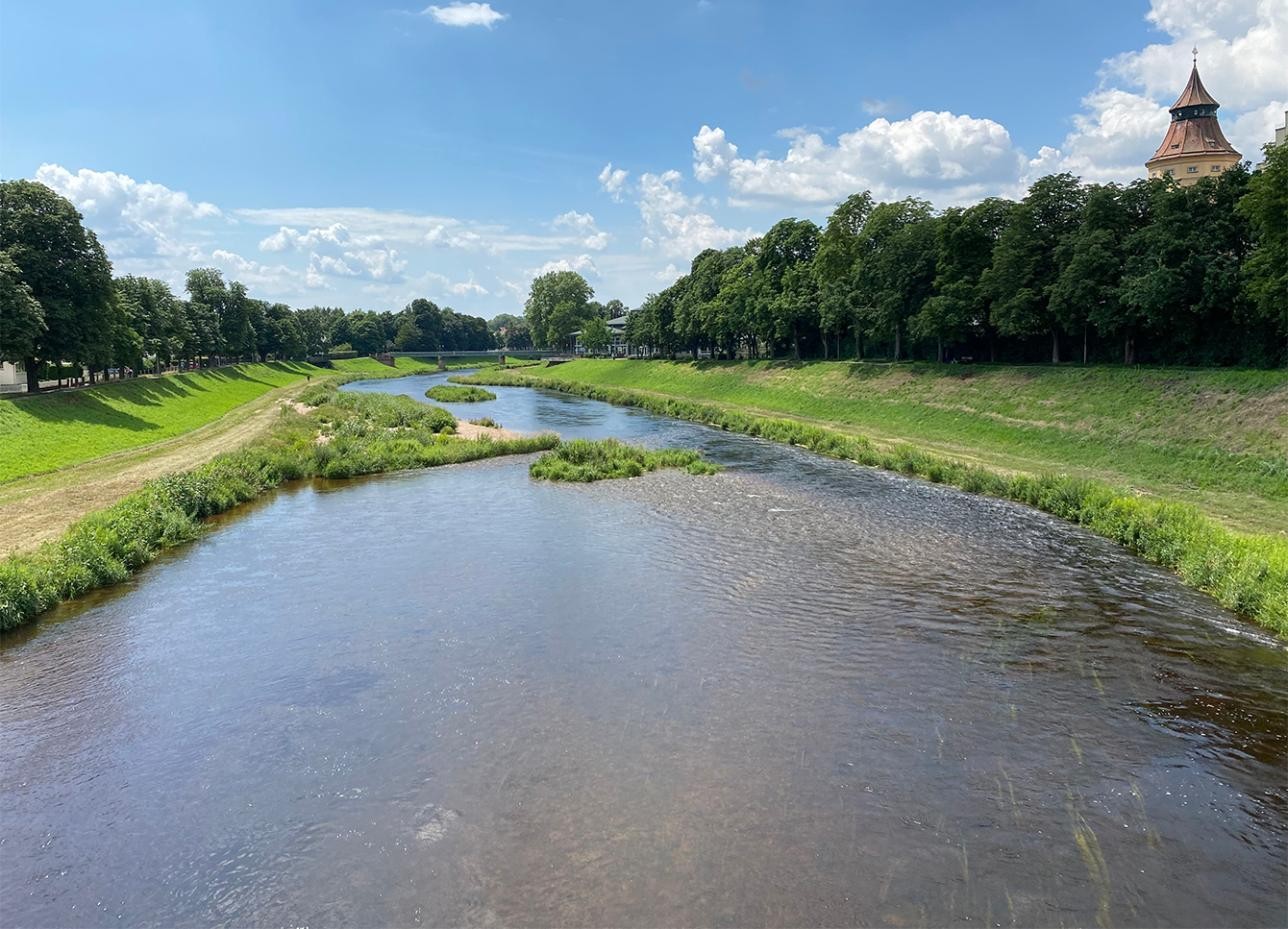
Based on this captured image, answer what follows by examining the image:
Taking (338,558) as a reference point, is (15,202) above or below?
above

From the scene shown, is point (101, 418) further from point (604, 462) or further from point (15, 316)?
point (604, 462)

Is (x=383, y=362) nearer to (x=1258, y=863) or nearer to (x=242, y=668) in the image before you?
(x=242, y=668)

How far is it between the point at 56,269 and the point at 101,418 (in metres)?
11.5

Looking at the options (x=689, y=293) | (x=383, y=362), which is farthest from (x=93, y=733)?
(x=383, y=362)

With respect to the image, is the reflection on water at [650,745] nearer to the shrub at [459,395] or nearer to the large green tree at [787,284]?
the large green tree at [787,284]

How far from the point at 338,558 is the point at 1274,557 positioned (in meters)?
26.7

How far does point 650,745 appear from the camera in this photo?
13.3m

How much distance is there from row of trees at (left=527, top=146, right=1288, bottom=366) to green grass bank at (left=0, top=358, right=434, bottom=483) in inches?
2122

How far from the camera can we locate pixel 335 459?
4038 centimetres

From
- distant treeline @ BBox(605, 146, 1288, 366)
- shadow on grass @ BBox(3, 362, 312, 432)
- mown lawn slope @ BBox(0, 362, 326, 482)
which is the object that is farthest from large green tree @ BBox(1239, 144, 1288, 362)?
shadow on grass @ BBox(3, 362, 312, 432)

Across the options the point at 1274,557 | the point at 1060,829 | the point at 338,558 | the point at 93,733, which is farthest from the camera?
the point at 338,558

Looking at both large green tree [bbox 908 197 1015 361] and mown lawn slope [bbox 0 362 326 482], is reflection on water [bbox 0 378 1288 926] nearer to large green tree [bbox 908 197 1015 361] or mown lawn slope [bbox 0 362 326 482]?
mown lawn slope [bbox 0 362 326 482]

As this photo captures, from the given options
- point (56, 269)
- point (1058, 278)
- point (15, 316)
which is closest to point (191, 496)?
point (15, 316)

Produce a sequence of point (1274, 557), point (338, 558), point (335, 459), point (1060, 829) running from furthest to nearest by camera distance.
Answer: point (335, 459) < point (338, 558) < point (1274, 557) < point (1060, 829)
